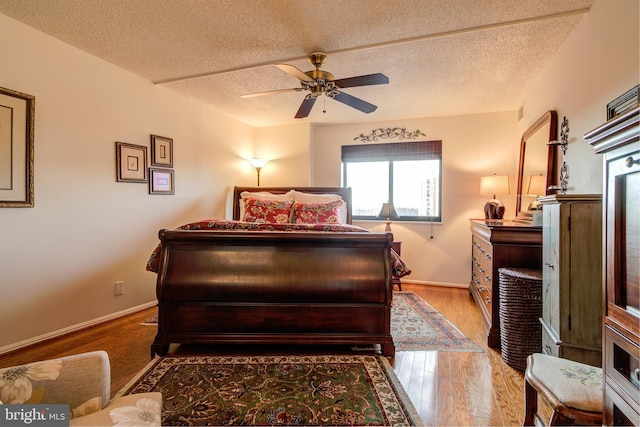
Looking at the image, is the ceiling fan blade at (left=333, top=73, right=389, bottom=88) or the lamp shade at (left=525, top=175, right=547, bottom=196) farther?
the lamp shade at (left=525, top=175, right=547, bottom=196)

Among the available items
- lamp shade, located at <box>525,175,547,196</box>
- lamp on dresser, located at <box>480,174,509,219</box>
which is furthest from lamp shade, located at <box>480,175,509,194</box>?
lamp shade, located at <box>525,175,547,196</box>

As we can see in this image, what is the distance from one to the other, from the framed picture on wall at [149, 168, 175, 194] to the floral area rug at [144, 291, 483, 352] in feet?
4.47

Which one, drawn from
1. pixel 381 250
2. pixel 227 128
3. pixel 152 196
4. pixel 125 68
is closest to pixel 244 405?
pixel 381 250

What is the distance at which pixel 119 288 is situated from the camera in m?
3.10

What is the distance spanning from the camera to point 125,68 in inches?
121

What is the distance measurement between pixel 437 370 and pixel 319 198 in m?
2.58

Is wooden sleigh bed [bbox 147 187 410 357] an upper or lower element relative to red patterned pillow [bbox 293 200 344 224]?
lower

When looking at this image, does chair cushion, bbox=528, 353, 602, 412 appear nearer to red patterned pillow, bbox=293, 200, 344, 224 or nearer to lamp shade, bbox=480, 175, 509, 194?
red patterned pillow, bbox=293, 200, 344, 224

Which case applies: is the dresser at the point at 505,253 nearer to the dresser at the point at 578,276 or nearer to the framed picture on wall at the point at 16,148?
the dresser at the point at 578,276

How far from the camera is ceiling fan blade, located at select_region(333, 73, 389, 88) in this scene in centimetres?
240

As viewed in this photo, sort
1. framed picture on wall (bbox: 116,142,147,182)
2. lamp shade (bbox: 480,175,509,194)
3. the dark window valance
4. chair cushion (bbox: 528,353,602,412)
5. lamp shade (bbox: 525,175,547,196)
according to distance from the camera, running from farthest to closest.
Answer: the dark window valance
lamp shade (bbox: 480,175,509,194)
framed picture on wall (bbox: 116,142,147,182)
lamp shade (bbox: 525,175,547,196)
chair cushion (bbox: 528,353,602,412)

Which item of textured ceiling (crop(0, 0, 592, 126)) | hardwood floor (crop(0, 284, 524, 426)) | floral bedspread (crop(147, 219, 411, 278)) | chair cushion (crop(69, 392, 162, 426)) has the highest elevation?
textured ceiling (crop(0, 0, 592, 126))

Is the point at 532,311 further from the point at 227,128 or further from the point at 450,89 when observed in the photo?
the point at 227,128

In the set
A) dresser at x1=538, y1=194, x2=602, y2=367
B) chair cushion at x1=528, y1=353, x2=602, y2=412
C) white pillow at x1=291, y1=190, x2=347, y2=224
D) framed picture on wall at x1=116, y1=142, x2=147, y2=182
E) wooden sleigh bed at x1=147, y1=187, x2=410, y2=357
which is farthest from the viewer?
white pillow at x1=291, y1=190, x2=347, y2=224
